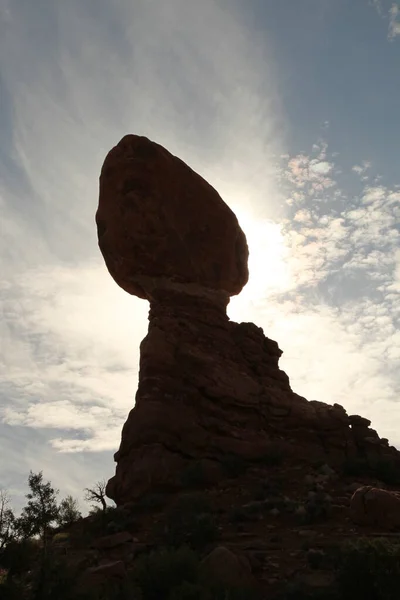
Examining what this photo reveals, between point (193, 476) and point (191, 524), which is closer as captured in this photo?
point (191, 524)

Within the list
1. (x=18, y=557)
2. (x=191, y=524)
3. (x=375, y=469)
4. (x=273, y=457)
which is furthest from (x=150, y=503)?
(x=375, y=469)

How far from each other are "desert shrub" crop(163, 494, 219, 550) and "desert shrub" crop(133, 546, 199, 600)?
1.82 meters

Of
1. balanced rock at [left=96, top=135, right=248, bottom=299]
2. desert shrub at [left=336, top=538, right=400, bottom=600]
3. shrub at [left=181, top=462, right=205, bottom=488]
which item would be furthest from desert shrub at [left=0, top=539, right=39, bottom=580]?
balanced rock at [left=96, top=135, right=248, bottom=299]

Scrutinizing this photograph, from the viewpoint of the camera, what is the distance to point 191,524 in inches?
632

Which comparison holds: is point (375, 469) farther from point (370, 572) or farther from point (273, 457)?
point (370, 572)

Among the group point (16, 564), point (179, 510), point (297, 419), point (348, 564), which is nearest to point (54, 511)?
point (16, 564)

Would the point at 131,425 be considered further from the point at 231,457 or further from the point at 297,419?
the point at 297,419

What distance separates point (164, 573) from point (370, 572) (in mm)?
4665

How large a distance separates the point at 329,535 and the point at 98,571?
6.62 meters

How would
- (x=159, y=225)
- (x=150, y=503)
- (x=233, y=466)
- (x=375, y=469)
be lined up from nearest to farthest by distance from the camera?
(x=150, y=503) < (x=233, y=466) < (x=375, y=469) < (x=159, y=225)

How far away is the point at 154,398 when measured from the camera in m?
23.0

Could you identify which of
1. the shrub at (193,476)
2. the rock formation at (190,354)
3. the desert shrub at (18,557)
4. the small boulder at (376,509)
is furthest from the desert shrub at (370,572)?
the desert shrub at (18,557)

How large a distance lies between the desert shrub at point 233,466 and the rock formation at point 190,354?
17 cm

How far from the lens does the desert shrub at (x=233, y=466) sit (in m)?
21.4
